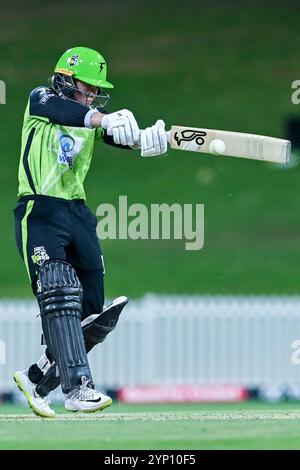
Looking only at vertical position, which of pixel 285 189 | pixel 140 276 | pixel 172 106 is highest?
pixel 172 106

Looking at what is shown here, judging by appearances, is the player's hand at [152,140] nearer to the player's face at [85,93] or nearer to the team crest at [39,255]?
the player's face at [85,93]

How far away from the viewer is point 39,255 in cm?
598

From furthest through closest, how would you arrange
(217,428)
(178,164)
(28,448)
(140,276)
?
(178,164)
(140,276)
(217,428)
(28,448)

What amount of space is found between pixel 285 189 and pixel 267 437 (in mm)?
10511

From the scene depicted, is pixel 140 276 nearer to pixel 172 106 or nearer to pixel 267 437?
pixel 172 106

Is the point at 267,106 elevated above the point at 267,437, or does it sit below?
above

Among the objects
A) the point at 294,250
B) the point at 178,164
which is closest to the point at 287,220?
the point at 294,250

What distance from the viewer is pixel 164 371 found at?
1183 centimetres

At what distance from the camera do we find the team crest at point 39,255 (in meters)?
5.96

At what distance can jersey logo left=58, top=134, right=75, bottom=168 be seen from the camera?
6.12m

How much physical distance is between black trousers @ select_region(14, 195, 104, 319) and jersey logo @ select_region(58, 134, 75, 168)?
191mm
